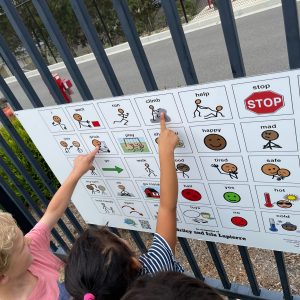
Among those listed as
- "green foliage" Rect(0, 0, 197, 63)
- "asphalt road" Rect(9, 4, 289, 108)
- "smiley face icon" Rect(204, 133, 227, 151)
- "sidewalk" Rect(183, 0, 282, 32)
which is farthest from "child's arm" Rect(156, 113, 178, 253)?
"green foliage" Rect(0, 0, 197, 63)

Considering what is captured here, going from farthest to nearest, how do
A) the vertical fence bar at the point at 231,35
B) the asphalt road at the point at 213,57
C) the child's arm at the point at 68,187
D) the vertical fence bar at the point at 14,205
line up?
1. the asphalt road at the point at 213,57
2. the vertical fence bar at the point at 14,205
3. the child's arm at the point at 68,187
4. the vertical fence bar at the point at 231,35

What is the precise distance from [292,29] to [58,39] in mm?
837

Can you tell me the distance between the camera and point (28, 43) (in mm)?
1430

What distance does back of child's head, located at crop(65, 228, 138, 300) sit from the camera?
A: 1057mm

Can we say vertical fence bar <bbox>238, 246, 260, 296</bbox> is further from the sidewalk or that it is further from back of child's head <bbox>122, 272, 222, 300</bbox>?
the sidewalk

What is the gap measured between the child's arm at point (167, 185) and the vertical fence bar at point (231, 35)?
293 millimetres

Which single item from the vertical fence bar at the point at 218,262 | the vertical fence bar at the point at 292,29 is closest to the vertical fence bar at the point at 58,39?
the vertical fence bar at the point at 292,29

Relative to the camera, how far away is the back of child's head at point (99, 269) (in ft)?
3.47

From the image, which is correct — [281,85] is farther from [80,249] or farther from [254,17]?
[254,17]

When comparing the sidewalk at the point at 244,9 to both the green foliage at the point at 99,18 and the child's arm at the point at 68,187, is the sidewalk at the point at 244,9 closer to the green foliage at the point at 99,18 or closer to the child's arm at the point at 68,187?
the green foliage at the point at 99,18

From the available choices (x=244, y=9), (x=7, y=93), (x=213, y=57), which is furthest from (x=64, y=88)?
(x=244, y=9)

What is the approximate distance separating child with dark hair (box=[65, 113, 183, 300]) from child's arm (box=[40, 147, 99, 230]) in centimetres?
40

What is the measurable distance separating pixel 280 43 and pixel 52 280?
269 inches

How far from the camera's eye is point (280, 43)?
7.03m
